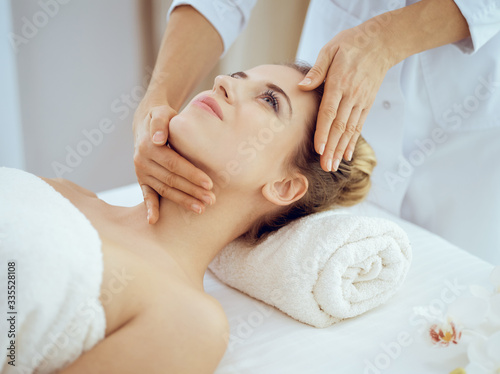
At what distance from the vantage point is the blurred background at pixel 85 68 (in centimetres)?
220

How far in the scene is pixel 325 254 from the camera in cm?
110

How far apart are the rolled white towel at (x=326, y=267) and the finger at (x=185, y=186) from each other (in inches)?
8.9

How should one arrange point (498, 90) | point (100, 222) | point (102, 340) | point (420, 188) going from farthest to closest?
point (420, 188) → point (498, 90) → point (100, 222) → point (102, 340)

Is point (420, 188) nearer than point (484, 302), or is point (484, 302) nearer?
point (484, 302)

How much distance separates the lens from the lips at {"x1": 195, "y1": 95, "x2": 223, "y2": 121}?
109cm

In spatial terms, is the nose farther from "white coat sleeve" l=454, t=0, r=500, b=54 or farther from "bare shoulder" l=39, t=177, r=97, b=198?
"white coat sleeve" l=454, t=0, r=500, b=54

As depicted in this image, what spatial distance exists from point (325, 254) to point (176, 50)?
0.82 m

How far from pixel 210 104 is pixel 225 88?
6 cm

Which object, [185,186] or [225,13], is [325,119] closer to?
[185,186]

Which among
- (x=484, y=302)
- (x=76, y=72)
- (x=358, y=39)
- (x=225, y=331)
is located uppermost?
(x=358, y=39)

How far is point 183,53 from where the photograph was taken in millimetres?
1477

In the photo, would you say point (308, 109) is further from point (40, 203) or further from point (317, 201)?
point (40, 203)

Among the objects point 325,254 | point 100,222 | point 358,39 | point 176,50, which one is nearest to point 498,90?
point 358,39

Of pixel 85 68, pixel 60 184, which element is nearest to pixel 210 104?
pixel 60 184
